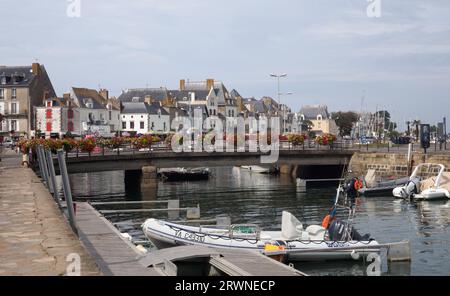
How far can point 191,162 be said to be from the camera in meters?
55.7

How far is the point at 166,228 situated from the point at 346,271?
22.1 ft

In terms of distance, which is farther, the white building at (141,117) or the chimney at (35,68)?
the white building at (141,117)

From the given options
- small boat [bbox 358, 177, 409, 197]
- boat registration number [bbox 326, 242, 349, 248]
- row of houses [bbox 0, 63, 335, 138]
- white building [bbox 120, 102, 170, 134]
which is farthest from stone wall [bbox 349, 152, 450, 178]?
white building [bbox 120, 102, 170, 134]

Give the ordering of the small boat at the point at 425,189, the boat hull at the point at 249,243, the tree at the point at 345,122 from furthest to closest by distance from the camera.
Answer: the tree at the point at 345,122, the small boat at the point at 425,189, the boat hull at the point at 249,243

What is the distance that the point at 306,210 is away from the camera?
4131cm

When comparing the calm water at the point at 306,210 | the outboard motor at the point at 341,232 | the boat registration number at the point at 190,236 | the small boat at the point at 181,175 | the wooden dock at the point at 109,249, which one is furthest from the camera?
the small boat at the point at 181,175

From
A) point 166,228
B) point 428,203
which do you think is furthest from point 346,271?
point 428,203

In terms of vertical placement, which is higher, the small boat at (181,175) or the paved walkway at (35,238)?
the paved walkway at (35,238)

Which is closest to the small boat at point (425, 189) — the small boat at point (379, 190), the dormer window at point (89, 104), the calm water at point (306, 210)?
the calm water at point (306, 210)

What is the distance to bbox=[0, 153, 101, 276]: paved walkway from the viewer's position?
11242mm

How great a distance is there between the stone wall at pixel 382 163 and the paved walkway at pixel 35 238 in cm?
4238

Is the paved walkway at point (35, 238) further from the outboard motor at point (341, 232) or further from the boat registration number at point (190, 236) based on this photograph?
the outboard motor at point (341, 232)

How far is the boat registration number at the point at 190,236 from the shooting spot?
21.9 metres
